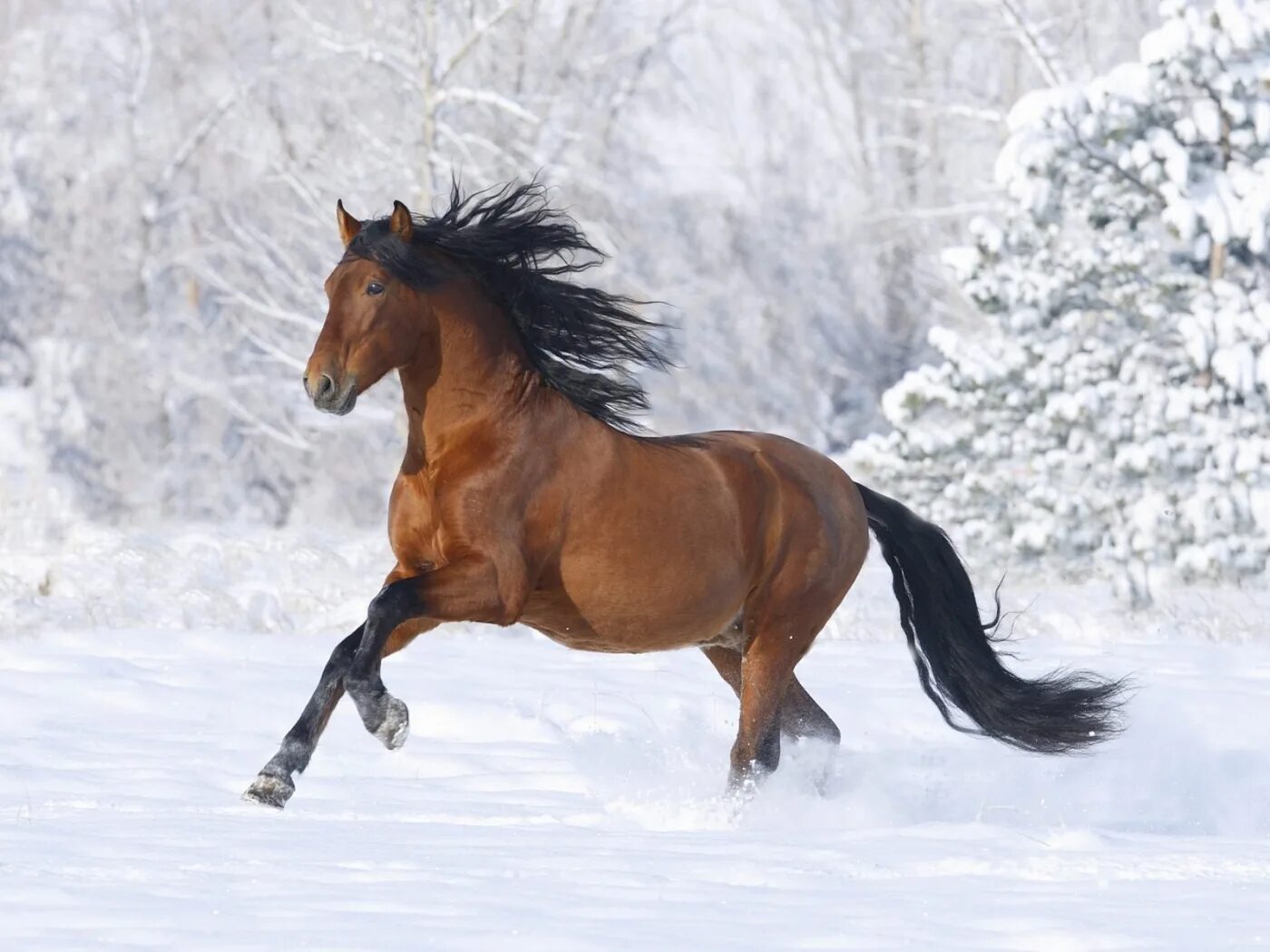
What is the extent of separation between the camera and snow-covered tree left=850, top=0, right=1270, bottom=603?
14.7m

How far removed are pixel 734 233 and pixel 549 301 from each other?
2630cm

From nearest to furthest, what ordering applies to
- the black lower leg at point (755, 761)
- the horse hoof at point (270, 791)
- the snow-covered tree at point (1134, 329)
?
the horse hoof at point (270, 791), the black lower leg at point (755, 761), the snow-covered tree at point (1134, 329)

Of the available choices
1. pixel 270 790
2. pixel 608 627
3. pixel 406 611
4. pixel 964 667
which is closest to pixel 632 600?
pixel 608 627

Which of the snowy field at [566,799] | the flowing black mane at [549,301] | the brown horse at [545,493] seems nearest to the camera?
the snowy field at [566,799]

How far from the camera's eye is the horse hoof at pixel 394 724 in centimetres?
549

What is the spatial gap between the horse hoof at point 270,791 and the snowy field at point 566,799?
0.12ft

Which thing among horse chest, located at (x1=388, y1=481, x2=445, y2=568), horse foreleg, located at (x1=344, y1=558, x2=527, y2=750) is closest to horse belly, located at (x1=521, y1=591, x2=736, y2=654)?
horse foreleg, located at (x1=344, y1=558, x2=527, y2=750)

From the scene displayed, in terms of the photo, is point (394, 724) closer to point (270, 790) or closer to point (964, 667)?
point (270, 790)

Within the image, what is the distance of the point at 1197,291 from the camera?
15125mm

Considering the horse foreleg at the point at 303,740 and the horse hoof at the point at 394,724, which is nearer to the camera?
the horse foreleg at the point at 303,740

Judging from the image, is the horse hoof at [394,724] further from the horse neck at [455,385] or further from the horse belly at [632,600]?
A: the horse neck at [455,385]

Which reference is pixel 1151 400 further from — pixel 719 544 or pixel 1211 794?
pixel 719 544

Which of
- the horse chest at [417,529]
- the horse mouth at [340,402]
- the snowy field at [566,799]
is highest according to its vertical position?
the horse mouth at [340,402]

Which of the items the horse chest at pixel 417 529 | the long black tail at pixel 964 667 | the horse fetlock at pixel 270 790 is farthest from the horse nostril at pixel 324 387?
the long black tail at pixel 964 667
